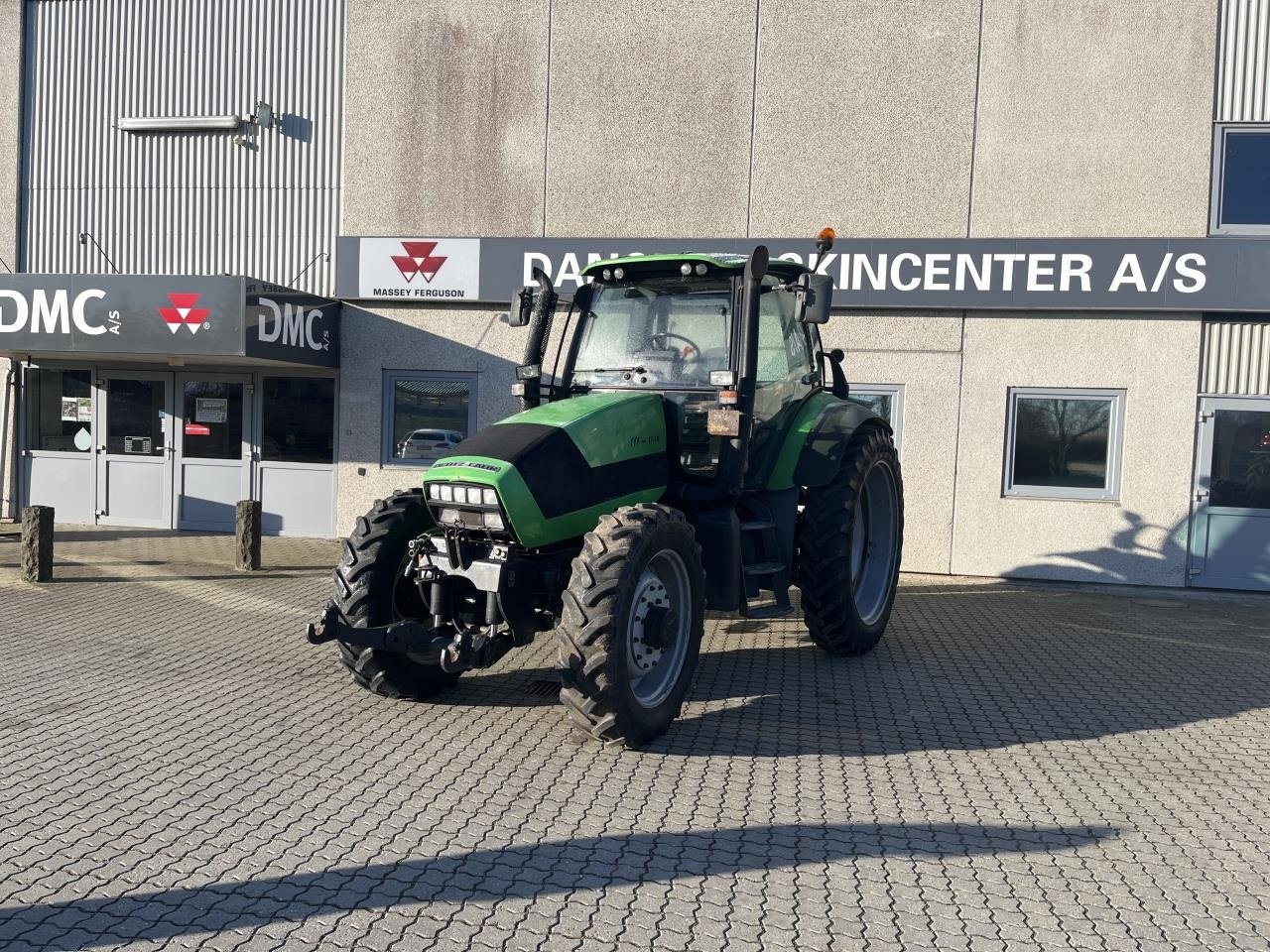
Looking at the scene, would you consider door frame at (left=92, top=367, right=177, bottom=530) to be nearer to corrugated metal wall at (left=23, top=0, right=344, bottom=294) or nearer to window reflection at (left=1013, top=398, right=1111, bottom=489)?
corrugated metal wall at (left=23, top=0, right=344, bottom=294)

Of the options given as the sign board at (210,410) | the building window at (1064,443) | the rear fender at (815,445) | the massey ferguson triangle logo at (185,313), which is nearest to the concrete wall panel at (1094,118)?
the building window at (1064,443)

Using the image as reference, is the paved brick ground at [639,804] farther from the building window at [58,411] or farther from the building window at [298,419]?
the building window at [58,411]

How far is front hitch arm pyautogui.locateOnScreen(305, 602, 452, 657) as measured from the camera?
17.7ft

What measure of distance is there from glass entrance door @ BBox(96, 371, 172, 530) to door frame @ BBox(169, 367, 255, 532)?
85mm

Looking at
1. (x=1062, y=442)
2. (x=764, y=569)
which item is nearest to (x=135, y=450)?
(x=764, y=569)

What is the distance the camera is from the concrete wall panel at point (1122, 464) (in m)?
Answer: 11.1

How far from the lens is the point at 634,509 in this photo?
18.1 ft

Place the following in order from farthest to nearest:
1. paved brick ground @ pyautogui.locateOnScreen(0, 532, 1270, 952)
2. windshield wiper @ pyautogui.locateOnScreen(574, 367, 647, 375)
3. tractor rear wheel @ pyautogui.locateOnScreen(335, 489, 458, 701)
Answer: windshield wiper @ pyautogui.locateOnScreen(574, 367, 647, 375)
tractor rear wheel @ pyautogui.locateOnScreen(335, 489, 458, 701)
paved brick ground @ pyautogui.locateOnScreen(0, 532, 1270, 952)

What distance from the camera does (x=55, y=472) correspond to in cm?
1395

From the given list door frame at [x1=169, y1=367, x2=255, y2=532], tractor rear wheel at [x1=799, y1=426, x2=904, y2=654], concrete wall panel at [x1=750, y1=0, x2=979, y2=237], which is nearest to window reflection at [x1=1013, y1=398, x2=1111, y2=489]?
concrete wall panel at [x1=750, y1=0, x2=979, y2=237]

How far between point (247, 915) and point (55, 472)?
12227 millimetres

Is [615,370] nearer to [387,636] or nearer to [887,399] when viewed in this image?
[387,636]

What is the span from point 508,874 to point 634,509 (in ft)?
6.85

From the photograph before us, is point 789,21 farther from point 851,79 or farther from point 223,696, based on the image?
point 223,696
